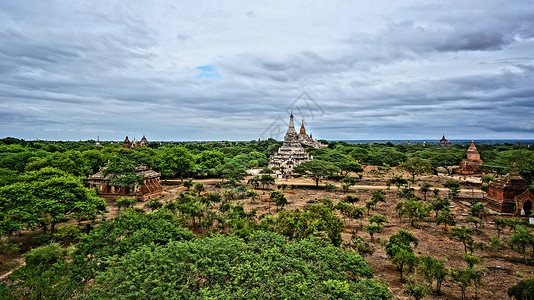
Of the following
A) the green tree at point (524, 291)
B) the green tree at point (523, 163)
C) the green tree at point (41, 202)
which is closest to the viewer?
the green tree at point (524, 291)

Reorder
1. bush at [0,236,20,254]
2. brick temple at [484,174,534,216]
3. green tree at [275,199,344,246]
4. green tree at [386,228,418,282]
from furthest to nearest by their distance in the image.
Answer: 1. brick temple at [484,174,534,216]
2. green tree at [275,199,344,246]
3. bush at [0,236,20,254]
4. green tree at [386,228,418,282]

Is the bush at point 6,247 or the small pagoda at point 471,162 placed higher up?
the small pagoda at point 471,162

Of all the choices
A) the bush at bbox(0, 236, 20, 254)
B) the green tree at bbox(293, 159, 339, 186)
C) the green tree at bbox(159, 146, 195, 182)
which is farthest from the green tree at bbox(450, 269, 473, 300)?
the green tree at bbox(159, 146, 195, 182)

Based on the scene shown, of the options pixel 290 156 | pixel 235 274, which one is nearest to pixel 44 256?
pixel 235 274

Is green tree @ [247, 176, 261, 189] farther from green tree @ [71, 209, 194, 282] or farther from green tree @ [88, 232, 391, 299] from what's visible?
green tree @ [88, 232, 391, 299]

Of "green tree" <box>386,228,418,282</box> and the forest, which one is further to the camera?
"green tree" <box>386,228,418,282</box>

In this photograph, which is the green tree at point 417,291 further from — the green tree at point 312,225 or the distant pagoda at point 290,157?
the distant pagoda at point 290,157

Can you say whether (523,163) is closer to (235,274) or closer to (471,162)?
(471,162)

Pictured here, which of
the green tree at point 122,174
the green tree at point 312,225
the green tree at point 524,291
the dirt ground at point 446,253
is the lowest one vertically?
the dirt ground at point 446,253

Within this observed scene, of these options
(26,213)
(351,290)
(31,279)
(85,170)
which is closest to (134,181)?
(85,170)

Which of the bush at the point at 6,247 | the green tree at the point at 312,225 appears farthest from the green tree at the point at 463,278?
the bush at the point at 6,247

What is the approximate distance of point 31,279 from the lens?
1123cm

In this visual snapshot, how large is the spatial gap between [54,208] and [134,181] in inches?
704

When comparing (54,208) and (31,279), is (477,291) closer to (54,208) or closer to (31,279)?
(31,279)
